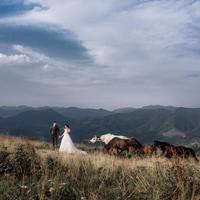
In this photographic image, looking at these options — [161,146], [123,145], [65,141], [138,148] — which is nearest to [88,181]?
[161,146]

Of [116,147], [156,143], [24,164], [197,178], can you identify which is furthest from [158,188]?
[116,147]

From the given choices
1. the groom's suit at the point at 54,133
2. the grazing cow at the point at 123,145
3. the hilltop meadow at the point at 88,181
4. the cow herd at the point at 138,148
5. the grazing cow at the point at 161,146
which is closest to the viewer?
the hilltop meadow at the point at 88,181

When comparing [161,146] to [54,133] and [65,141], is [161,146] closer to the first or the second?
[65,141]

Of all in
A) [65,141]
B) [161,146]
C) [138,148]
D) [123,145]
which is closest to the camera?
[161,146]

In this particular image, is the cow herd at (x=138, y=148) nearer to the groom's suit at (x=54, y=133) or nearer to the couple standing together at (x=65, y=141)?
the couple standing together at (x=65, y=141)

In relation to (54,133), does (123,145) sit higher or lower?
lower

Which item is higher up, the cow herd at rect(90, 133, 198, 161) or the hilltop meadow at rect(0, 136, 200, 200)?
the hilltop meadow at rect(0, 136, 200, 200)

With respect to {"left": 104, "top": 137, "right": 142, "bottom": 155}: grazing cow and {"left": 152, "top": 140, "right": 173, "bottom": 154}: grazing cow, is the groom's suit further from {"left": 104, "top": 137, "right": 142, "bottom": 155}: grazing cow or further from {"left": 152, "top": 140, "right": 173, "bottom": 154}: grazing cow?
{"left": 152, "top": 140, "right": 173, "bottom": 154}: grazing cow

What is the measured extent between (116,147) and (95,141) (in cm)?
773

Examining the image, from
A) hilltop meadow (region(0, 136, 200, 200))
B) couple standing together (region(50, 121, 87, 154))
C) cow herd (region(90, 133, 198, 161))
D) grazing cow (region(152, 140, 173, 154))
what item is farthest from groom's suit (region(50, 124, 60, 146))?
hilltop meadow (region(0, 136, 200, 200))

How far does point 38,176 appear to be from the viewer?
33.1 ft

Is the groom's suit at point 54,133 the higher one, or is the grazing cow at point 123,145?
the groom's suit at point 54,133

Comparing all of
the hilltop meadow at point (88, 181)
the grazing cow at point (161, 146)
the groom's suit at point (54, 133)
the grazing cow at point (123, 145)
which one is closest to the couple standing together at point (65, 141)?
the groom's suit at point (54, 133)

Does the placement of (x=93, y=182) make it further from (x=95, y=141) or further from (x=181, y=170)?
(x=95, y=141)
